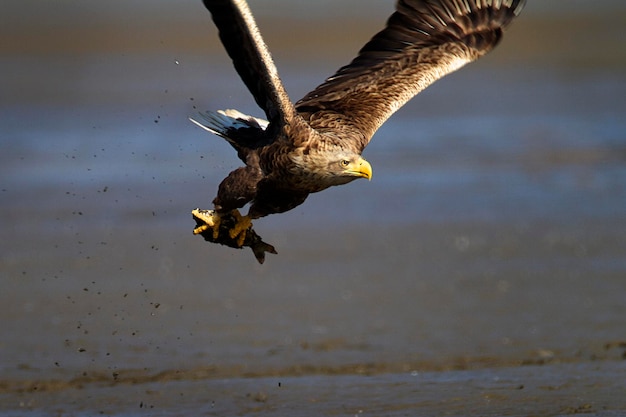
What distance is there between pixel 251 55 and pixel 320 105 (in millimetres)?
1263

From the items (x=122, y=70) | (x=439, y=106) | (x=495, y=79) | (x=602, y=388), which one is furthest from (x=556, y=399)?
(x=122, y=70)

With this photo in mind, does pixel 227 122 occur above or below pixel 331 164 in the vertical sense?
above

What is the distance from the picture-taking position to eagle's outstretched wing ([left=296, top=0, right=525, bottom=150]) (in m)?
7.24

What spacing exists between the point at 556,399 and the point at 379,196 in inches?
218

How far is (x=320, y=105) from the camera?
23.5 ft

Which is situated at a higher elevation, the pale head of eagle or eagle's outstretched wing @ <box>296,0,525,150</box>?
eagle's outstretched wing @ <box>296,0,525,150</box>

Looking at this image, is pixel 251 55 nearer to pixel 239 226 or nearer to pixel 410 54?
pixel 239 226

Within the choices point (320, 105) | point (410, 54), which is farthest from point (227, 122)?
point (410, 54)

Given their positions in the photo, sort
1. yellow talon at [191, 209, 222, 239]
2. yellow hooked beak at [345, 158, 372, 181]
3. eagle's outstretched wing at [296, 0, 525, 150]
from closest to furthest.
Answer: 1. yellow hooked beak at [345, 158, 372, 181]
2. yellow talon at [191, 209, 222, 239]
3. eagle's outstretched wing at [296, 0, 525, 150]

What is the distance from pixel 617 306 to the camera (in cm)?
869

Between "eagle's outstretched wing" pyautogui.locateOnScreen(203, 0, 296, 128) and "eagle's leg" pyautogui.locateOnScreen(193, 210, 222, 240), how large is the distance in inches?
23.7

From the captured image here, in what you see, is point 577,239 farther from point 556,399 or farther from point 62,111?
point 62,111

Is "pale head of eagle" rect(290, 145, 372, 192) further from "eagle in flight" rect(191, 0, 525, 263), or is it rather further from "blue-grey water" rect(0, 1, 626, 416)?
"blue-grey water" rect(0, 1, 626, 416)

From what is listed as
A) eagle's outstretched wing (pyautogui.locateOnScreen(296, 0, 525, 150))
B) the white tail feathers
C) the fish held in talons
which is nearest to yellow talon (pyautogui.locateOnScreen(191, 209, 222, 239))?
the fish held in talons
